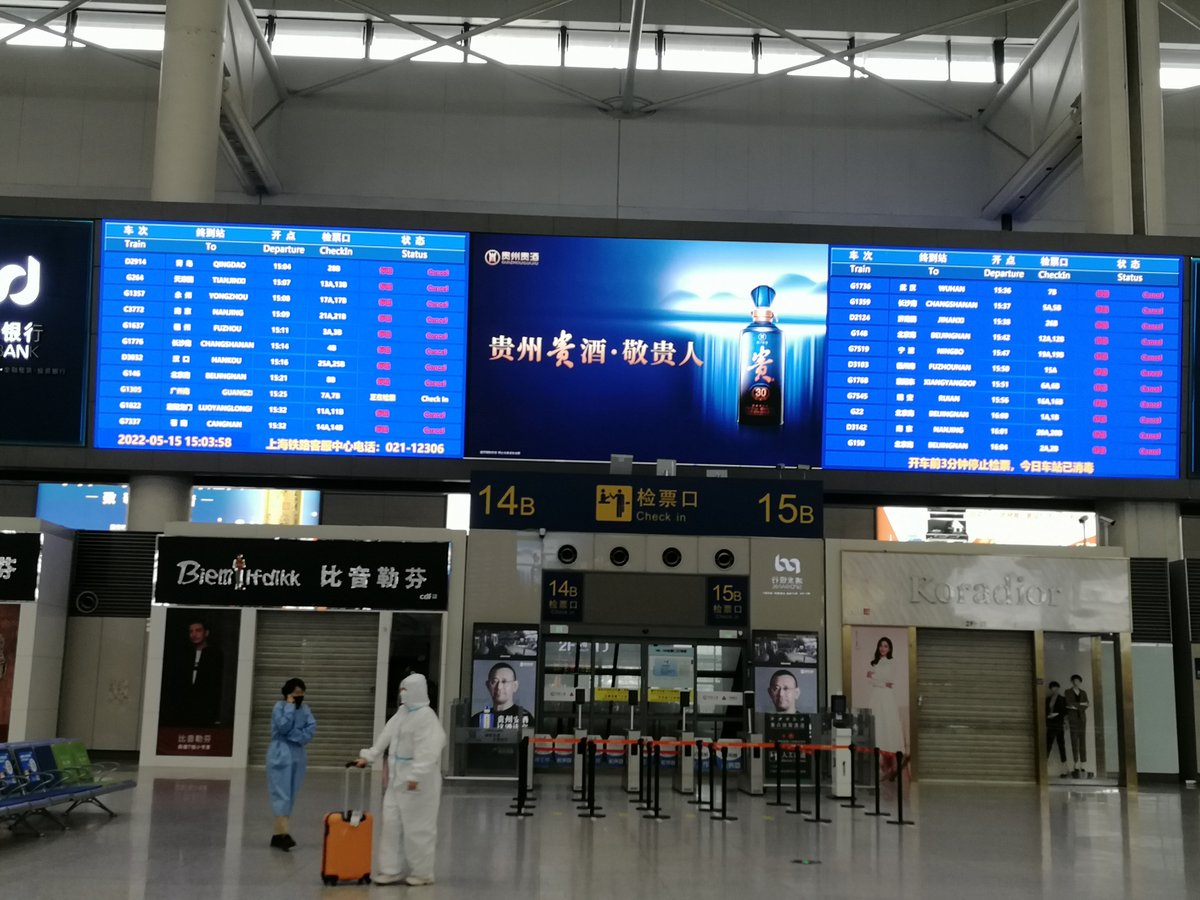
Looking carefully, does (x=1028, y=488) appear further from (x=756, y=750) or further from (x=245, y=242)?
(x=245, y=242)

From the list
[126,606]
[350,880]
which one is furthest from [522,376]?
[350,880]

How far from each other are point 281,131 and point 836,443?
1432 cm

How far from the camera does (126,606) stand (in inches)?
773

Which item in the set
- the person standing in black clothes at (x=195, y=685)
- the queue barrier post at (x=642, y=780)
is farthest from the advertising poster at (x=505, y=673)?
the person standing in black clothes at (x=195, y=685)

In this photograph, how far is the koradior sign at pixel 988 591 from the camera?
1903 centimetres

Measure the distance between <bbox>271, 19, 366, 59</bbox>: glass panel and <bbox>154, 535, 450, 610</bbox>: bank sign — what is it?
1375 cm

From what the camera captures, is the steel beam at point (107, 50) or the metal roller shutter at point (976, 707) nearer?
the metal roller shutter at point (976, 707)

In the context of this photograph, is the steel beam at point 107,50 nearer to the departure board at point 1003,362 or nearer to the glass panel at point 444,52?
the glass panel at point 444,52

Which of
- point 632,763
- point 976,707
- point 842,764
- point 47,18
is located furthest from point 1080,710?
point 47,18

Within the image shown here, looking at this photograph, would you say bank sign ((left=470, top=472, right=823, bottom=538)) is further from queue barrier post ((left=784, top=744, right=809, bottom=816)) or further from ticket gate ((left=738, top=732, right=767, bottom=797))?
queue barrier post ((left=784, top=744, right=809, bottom=816))

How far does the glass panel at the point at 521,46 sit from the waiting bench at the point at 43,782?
1960 cm

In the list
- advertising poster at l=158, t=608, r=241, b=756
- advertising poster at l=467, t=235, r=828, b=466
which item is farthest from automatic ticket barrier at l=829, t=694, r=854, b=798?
advertising poster at l=158, t=608, r=241, b=756

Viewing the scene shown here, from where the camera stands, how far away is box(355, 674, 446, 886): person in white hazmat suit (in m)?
9.21

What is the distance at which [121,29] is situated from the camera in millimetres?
27609
